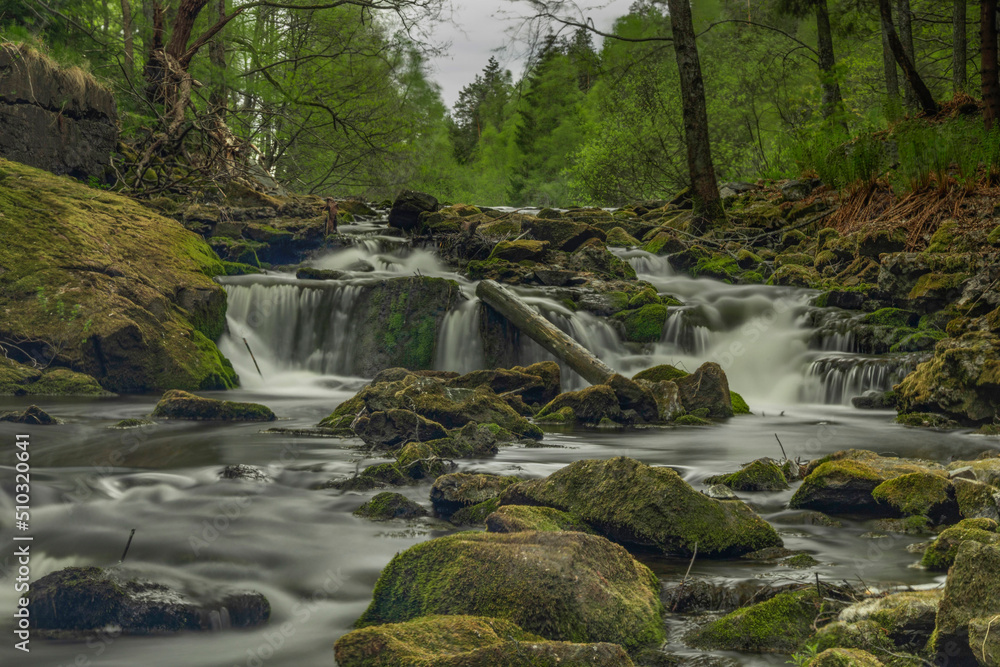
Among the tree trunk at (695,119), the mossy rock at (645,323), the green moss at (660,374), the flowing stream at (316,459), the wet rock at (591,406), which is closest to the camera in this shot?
the flowing stream at (316,459)

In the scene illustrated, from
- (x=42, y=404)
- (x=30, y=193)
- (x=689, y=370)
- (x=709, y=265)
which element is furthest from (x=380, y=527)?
(x=709, y=265)

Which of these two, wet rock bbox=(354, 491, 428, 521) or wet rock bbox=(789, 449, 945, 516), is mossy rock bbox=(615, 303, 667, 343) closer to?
wet rock bbox=(789, 449, 945, 516)

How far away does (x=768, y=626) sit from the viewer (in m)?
3.04

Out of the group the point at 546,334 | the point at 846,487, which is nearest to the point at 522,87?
the point at 546,334

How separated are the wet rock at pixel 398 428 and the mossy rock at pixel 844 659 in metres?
4.79

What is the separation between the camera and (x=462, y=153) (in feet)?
258

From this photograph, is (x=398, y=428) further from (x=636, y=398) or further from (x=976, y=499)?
(x=976, y=499)

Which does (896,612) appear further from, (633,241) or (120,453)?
(633,241)

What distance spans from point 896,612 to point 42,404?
903 cm

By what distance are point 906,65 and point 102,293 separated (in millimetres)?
15006

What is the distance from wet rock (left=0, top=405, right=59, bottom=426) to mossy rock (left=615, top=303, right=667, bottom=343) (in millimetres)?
8659

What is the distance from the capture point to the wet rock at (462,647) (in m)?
2.59

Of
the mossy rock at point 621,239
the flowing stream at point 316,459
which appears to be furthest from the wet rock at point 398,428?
the mossy rock at point 621,239

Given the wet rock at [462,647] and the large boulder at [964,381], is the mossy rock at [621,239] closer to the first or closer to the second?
the large boulder at [964,381]
